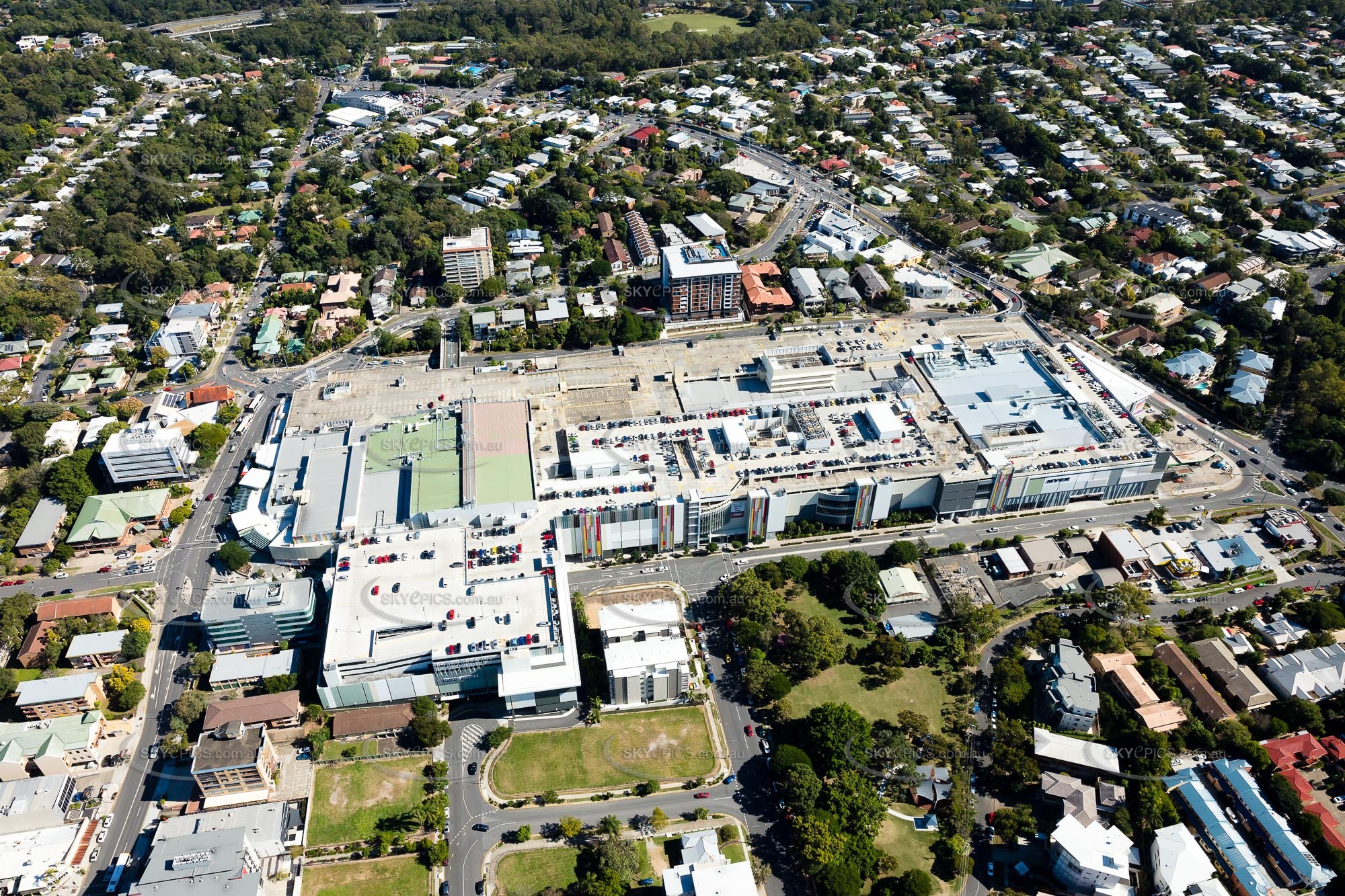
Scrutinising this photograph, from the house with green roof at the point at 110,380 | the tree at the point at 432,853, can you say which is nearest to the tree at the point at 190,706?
the tree at the point at 432,853

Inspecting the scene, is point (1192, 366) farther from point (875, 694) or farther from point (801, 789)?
point (801, 789)

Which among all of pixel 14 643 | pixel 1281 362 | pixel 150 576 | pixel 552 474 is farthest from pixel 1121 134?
pixel 14 643

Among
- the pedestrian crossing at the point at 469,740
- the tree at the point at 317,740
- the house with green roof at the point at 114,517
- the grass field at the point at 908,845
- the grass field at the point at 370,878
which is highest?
the house with green roof at the point at 114,517

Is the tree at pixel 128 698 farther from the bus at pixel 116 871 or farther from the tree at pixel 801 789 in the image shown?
the tree at pixel 801 789

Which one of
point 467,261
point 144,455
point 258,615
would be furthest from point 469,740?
point 467,261

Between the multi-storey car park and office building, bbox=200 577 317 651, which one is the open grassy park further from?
office building, bbox=200 577 317 651

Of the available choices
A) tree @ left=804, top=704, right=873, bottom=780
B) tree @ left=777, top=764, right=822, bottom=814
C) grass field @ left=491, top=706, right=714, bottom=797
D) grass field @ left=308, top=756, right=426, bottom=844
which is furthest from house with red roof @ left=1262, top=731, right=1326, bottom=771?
grass field @ left=308, top=756, right=426, bottom=844
